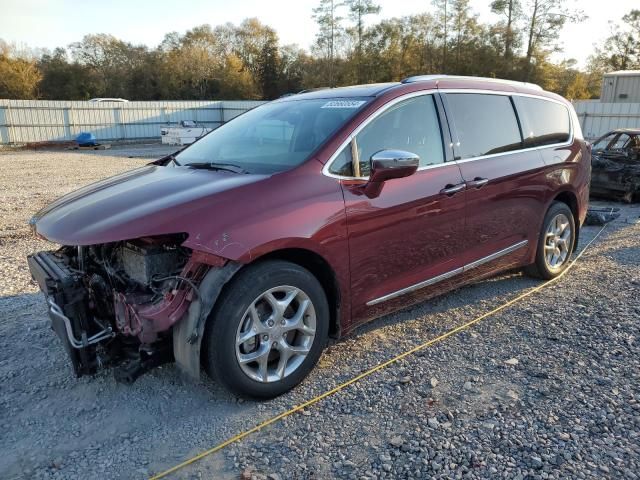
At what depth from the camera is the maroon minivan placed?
2.84 meters

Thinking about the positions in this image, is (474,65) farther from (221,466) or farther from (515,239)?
(221,466)

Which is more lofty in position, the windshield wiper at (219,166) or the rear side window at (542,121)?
the rear side window at (542,121)

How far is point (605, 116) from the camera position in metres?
20.2

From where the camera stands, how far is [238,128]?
4242mm

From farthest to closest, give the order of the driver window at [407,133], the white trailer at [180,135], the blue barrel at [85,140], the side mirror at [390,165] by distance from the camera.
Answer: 1. the white trailer at [180,135]
2. the blue barrel at [85,140]
3. the driver window at [407,133]
4. the side mirror at [390,165]

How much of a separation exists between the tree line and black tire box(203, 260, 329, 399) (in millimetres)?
38522

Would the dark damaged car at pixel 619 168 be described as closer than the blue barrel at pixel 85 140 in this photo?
Yes

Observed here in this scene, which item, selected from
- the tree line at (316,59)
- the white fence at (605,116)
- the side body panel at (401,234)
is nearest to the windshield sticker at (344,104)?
the side body panel at (401,234)

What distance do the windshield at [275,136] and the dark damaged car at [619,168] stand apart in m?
8.26

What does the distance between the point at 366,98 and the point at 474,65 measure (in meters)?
40.8

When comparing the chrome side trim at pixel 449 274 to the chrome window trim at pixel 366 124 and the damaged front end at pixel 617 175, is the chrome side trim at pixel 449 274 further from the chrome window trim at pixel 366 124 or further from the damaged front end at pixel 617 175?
the damaged front end at pixel 617 175

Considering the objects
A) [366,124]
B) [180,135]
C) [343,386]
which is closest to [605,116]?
[180,135]

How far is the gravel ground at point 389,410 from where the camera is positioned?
103 inches

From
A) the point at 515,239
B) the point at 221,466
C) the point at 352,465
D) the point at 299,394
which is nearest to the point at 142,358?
the point at 221,466
